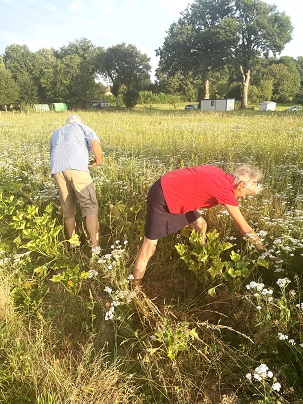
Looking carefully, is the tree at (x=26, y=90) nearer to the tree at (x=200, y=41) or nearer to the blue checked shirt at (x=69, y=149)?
the tree at (x=200, y=41)

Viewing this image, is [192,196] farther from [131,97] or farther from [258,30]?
[131,97]

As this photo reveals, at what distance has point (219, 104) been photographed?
42344 mm

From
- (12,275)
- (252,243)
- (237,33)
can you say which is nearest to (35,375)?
(12,275)

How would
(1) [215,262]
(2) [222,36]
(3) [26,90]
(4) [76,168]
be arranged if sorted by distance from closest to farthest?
1. (1) [215,262]
2. (4) [76,168]
3. (2) [222,36]
4. (3) [26,90]

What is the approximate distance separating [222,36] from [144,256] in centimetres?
3767

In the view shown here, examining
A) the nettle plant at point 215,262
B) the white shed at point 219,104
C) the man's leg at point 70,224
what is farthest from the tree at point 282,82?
the nettle plant at point 215,262

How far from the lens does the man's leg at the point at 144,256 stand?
2852mm

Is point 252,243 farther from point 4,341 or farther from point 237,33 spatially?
point 237,33

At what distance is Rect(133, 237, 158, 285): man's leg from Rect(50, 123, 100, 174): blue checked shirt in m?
1.43

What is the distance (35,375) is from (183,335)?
1.01 m

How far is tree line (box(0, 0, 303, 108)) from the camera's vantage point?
35062 millimetres

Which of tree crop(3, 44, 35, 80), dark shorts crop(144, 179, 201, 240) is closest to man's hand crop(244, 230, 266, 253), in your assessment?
dark shorts crop(144, 179, 201, 240)

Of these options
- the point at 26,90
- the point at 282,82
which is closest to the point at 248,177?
the point at 26,90

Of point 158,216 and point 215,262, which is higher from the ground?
point 158,216
